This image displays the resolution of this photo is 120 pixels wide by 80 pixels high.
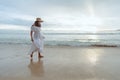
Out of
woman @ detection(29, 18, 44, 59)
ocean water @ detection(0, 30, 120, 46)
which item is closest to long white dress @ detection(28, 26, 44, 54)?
woman @ detection(29, 18, 44, 59)

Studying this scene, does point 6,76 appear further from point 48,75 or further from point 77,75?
point 77,75

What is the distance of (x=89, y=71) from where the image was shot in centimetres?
600

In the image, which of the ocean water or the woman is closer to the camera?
the woman

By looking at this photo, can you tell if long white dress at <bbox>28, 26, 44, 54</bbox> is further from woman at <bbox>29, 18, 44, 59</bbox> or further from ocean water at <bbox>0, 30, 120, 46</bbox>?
ocean water at <bbox>0, 30, 120, 46</bbox>

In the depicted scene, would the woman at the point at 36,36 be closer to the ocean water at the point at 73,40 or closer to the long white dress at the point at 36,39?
the long white dress at the point at 36,39

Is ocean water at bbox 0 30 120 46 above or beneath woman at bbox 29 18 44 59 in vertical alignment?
beneath

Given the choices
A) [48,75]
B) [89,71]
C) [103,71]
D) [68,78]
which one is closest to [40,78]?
[48,75]

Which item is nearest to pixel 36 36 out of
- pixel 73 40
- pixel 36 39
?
pixel 36 39

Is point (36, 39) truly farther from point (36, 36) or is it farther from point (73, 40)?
point (73, 40)

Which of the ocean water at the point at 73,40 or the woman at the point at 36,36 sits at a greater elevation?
the woman at the point at 36,36

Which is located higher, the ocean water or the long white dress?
the long white dress

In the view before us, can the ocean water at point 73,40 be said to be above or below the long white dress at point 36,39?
below

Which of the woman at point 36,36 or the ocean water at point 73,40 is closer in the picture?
the woman at point 36,36

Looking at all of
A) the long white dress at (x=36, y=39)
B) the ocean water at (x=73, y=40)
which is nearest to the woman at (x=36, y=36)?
the long white dress at (x=36, y=39)
